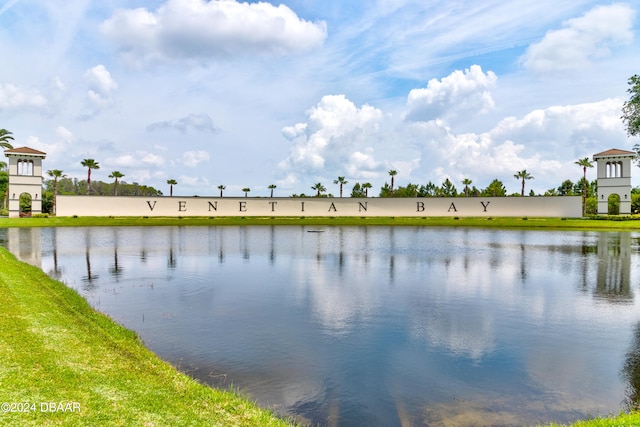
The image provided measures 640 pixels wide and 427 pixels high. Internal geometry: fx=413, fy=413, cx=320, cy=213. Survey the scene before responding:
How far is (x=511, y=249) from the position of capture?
122 feet

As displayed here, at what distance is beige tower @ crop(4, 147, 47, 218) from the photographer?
89250mm

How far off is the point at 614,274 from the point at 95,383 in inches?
1049

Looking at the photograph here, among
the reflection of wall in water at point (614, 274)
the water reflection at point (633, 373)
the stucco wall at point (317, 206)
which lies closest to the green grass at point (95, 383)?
the water reflection at point (633, 373)

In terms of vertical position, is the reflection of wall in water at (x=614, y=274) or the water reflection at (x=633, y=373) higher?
the water reflection at (x=633, y=373)

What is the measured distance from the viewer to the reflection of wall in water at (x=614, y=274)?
18.7 m

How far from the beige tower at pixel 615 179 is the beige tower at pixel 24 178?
12494cm

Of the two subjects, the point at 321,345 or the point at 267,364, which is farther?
the point at 321,345

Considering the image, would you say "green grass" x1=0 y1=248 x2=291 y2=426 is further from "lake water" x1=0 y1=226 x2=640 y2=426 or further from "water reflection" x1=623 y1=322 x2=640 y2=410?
"water reflection" x1=623 y1=322 x2=640 y2=410

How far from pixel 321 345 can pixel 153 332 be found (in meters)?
5.35

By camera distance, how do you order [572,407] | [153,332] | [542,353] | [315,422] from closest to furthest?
1. [315,422]
2. [572,407]
3. [542,353]
4. [153,332]

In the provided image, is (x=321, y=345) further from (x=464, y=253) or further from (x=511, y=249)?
(x=511, y=249)

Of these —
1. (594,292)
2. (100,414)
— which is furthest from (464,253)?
(100,414)

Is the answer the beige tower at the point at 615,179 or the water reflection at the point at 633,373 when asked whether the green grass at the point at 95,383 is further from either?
the beige tower at the point at 615,179

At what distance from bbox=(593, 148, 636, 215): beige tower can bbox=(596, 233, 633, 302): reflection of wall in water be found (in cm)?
6524
